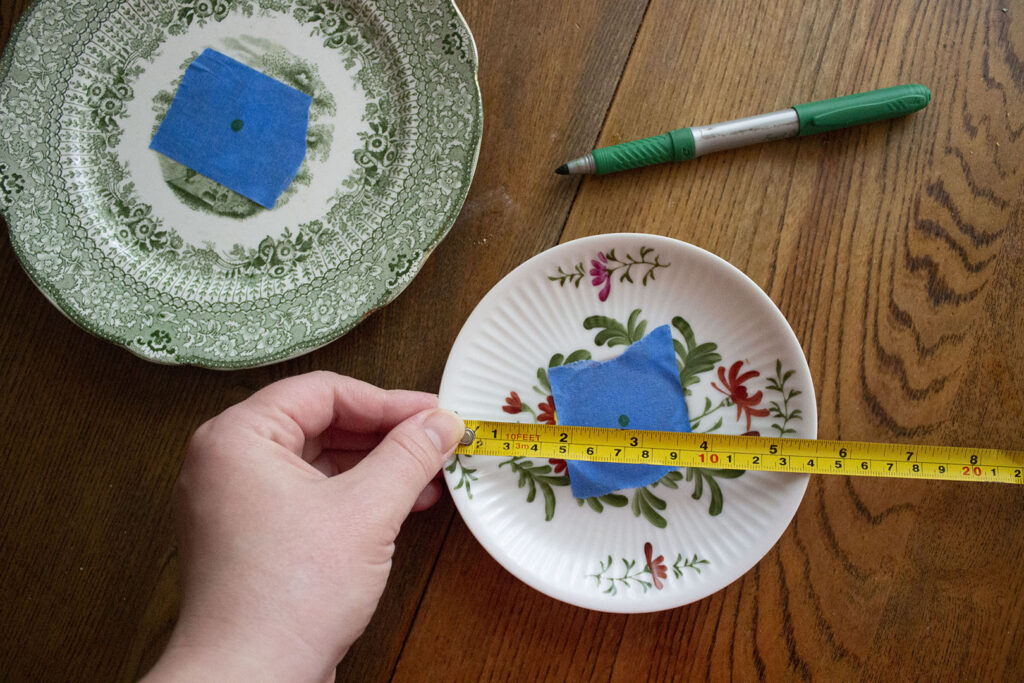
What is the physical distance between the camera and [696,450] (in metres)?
0.81

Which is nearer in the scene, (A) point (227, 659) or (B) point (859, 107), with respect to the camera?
(A) point (227, 659)

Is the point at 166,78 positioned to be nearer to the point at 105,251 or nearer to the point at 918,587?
the point at 105,251

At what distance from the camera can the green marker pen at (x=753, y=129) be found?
88cm

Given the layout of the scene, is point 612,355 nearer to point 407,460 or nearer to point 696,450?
point 696,450

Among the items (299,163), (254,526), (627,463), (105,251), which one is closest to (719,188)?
(627,463)

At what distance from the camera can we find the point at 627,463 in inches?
32.5

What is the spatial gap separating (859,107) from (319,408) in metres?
0.81

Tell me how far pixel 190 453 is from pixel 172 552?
270 mm

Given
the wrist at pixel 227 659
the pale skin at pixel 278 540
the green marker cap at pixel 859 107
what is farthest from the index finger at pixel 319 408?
the green marker cap at pixel 859 107

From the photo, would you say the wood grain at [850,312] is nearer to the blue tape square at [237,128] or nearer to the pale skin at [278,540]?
the pale skin at [278,540]

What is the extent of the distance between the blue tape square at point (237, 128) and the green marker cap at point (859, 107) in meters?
0.68

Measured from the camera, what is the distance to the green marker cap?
885 millimetres

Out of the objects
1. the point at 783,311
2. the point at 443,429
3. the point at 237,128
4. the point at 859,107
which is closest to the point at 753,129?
the point at 859,107

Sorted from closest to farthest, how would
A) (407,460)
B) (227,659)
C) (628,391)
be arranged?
(227,659) < (407,460) < (628,391)
